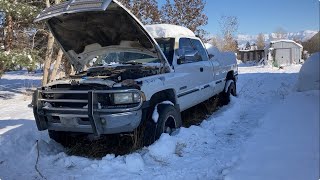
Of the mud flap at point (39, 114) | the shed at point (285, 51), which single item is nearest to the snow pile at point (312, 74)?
the mud flap at point (39, 114)

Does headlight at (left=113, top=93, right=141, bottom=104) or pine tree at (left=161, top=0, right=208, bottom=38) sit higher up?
pine tree at (left=161, top=0, right=208, bottom=38)

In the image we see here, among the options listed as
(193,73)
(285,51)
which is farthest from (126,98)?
(285,51)

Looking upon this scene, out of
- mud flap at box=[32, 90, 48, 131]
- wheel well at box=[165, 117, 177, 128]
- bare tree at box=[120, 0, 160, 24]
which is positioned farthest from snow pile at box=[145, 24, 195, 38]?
bare tree at box=[120, 0, 160, 24]

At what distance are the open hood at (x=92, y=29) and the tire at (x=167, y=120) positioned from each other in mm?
939

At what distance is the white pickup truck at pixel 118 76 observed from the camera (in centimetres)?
468

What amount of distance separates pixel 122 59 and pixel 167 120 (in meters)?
1.95

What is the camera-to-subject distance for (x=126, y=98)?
4.69 m

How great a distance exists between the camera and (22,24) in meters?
13.6

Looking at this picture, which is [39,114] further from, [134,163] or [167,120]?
[167,120]

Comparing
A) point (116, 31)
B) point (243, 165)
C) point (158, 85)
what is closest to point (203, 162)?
point (243, 165)

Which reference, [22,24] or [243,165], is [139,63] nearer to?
[243,165]

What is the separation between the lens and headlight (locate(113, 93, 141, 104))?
467cm

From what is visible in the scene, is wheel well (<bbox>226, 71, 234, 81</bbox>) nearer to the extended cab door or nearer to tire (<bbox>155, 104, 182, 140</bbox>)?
the extended cab door

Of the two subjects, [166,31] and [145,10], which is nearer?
[166,31]
